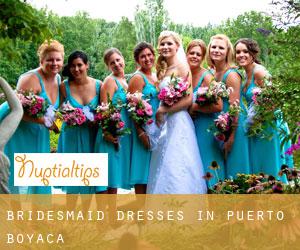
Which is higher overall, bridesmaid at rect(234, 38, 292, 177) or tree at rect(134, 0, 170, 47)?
tree at rect(134, 0, 170, 47)

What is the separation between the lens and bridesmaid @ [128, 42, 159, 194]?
26.1 ft

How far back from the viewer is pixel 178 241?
5.71 meters

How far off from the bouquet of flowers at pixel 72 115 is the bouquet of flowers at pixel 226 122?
127 cm

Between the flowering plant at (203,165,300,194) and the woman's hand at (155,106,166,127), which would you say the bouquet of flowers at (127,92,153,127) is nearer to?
the woman's hand at (155,106,166,127)

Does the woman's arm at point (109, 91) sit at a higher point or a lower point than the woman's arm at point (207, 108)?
higher

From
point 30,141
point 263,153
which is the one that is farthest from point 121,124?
point 263,153

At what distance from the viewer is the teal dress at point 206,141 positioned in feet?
25.8

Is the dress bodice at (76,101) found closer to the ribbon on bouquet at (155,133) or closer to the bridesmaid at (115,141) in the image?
the bridesmaid at (115,141)

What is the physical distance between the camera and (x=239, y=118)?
7.82 m

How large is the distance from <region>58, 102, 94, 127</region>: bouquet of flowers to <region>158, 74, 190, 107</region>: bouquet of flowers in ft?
2.59

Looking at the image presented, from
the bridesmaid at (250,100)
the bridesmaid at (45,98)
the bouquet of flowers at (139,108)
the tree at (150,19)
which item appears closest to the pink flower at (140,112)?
the bouquet of flowers at (139,108)

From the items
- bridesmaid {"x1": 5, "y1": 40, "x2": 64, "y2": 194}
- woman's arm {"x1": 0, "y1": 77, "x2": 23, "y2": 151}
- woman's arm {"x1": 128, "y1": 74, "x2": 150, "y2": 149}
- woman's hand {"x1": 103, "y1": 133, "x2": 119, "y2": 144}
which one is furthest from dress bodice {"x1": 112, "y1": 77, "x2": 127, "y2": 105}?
woman's arm {"x1": 0, "y1": 77, "x2": 23, "y2": 151}

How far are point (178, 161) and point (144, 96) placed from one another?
80 cm

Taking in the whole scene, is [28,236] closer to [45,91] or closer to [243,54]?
[45,91]
